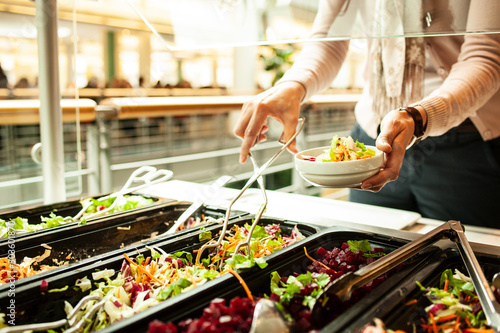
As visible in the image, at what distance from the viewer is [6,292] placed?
2.20ft

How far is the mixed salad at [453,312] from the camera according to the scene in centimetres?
63

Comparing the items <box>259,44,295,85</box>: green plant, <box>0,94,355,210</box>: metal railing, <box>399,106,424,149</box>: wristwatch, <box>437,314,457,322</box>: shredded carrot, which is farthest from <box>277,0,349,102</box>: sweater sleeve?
<box>259,44,295,85</box>: green plant

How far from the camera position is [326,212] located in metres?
1.29

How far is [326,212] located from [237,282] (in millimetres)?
624

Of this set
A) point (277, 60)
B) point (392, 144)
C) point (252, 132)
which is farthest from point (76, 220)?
point (277, 60)

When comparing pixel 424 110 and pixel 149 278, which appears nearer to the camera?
pixel 149 278

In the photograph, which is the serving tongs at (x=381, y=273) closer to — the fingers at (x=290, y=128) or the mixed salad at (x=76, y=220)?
the fingers at (x=290, y=128)

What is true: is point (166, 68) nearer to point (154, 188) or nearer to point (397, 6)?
point (154, 188)

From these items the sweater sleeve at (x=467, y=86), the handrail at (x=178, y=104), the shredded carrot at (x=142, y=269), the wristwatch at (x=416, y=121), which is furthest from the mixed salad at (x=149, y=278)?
the handrail at (x=178, y=104)

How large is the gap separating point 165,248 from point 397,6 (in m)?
0.76

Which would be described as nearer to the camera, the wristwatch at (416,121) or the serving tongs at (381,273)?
the serving tongs at (381,273)

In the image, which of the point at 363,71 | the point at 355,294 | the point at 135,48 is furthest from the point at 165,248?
the point at 135,48

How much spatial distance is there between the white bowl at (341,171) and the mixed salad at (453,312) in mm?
237

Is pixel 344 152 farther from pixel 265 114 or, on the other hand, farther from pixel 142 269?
pixel 142 269
